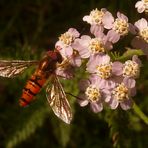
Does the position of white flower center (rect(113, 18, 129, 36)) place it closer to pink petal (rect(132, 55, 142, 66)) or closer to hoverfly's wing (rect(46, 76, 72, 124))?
pink petal (rect(132, 55, 142, 66))

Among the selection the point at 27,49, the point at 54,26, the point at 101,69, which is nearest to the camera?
the point at 101,69

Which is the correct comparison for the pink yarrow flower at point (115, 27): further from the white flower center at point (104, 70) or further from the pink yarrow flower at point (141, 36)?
the white flower center at point (104, 70)

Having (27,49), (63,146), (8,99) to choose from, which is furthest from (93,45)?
(8,99)

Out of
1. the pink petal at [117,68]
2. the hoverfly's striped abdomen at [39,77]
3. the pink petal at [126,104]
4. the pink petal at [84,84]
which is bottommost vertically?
the pink petal at [126,104]

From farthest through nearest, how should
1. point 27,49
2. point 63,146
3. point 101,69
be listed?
point 63,146, point 27,49, point 101,69

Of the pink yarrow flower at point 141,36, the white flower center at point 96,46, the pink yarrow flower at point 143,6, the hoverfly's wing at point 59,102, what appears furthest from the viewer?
the pink yarrow flower at point 143,6

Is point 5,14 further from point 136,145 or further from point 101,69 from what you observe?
point 101,69

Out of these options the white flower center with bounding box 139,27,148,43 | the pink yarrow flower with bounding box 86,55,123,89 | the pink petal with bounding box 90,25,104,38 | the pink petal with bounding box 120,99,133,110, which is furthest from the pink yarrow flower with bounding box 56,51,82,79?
the white flower center with bounding box 139,27,148,43

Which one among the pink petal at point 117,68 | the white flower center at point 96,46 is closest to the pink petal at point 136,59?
Result: the pink petal at point 117,68
